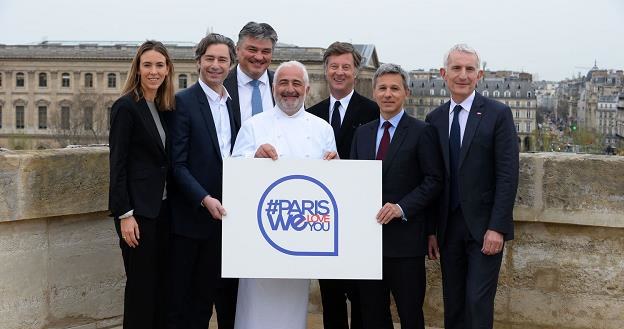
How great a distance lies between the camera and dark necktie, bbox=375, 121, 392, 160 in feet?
13.6

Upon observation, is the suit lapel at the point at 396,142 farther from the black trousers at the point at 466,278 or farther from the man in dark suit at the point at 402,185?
the black trousers at the point at 466,278

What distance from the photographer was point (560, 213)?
4.74 m

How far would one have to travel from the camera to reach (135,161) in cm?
402

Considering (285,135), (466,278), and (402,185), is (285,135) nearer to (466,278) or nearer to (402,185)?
(402,185)

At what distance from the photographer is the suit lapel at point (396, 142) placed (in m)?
4.07

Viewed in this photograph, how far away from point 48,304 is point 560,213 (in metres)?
3.05

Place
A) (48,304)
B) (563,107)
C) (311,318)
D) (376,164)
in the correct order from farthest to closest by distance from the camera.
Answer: (563,107), (311,318), (48,304), (376,164)

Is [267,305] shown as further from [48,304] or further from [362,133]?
[48,304]

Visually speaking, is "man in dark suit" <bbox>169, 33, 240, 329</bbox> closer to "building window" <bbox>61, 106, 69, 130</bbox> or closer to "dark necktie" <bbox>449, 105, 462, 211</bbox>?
"dark necktie" <bbox>449, 105, 462, 211</bbox>

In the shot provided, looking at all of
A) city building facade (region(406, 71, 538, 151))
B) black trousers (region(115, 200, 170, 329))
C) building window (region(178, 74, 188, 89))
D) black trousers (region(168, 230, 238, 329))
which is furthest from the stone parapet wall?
city building facade (region(406, 71, 538, 151))

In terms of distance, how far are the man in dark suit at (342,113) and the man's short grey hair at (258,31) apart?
13.8 inches

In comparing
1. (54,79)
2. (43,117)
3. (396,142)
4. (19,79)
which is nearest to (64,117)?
(43,117)

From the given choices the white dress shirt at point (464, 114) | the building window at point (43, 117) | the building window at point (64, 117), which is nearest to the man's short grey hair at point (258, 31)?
the white dress shirt at point (464, 114)

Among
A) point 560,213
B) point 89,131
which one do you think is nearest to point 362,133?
point 560,213
